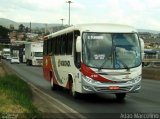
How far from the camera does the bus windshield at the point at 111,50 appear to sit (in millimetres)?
18969

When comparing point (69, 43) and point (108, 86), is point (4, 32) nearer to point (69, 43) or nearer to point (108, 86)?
point (69, 43)

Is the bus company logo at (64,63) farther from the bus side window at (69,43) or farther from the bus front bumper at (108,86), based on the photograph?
the bus front bumper at (108,86)

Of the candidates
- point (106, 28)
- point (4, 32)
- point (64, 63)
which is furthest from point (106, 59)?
point (4, 32)

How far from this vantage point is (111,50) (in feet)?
62.5

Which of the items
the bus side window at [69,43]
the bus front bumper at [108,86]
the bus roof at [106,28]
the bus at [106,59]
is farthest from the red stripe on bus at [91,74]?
the bus side window at [69,43]

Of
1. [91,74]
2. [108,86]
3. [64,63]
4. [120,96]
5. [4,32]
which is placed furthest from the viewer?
[4,32]

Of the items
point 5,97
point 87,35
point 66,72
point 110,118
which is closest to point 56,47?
point 66,72

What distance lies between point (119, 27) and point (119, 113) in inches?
205

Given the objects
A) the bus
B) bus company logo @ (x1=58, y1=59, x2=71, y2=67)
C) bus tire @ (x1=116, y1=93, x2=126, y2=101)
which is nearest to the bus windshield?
the bus

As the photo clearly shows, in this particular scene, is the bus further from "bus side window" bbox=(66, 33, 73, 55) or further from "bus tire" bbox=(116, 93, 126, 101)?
"bus side window" bbox=(66, 33, 73, 55)

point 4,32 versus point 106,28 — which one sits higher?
point 106,28

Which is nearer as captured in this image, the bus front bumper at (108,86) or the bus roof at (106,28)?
the bus front bumper at (108,86)

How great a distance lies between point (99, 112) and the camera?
51.7ft

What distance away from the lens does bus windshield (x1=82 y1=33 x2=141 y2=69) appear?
1897 centimetres
